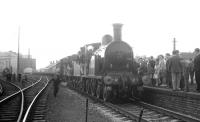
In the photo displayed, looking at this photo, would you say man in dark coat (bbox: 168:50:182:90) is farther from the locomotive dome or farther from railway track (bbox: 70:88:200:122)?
the locomotive dome

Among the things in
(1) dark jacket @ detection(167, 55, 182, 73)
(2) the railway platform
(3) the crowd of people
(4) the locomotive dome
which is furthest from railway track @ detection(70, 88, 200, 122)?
(4) the locomotive dome

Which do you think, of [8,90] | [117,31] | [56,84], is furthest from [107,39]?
[8,90]

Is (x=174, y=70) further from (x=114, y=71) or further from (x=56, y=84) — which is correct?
(x=56, y=84)

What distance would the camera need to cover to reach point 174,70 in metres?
11.6


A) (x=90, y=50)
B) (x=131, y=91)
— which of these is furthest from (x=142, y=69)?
(x=90, y=50)

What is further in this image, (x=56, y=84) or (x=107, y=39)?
(x=56, y=84)

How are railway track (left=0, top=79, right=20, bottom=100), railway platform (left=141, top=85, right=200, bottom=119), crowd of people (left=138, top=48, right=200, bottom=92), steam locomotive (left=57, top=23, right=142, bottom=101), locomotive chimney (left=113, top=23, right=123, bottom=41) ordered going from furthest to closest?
railway track (left=0, top=79, right=20, bottom=100)
locomotive chimney (left=113, top=23, right=123, bottom=41)
steam locomotive (left=57, top=23, right=142, bottom=101)
crowd of people (left=138, top=48, right=200, bottom=92)
railway platform (left=141, top=85, right=200, bottom=119)

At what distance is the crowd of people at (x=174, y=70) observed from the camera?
37.1 feet

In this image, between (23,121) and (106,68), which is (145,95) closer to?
(106,68)

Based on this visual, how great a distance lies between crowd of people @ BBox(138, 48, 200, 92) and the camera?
11306 millimetres

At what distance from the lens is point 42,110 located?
1162 cm

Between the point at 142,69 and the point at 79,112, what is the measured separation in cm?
640

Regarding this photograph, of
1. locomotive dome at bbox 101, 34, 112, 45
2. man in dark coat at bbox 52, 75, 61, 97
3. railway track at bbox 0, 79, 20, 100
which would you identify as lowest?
railway track at bbox 0, 79, 20, 100

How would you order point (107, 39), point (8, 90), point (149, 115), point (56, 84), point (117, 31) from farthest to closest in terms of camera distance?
1. point (8, 90)
2. point (56, 84)
3. point (107, 39)
4. point (117, 31)
5. point (149, 115)
